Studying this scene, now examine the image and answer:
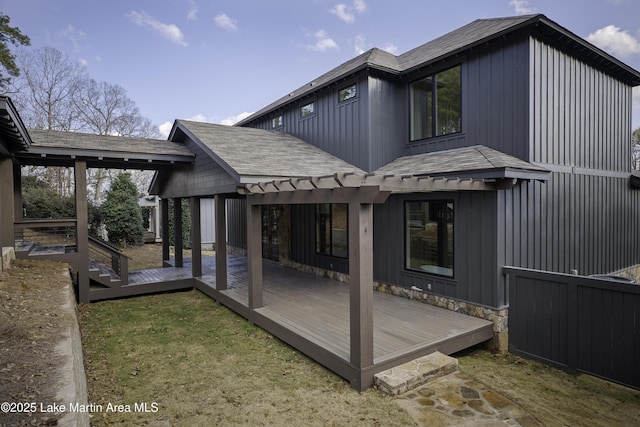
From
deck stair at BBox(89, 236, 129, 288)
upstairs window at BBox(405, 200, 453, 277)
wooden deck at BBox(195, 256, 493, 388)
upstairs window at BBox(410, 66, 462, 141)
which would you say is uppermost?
upstairs window at BBox(410, 66, 462, 141)

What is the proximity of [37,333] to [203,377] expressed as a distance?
203 cm

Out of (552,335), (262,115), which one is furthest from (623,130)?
(262,115)

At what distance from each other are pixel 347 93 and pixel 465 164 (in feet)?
13.8

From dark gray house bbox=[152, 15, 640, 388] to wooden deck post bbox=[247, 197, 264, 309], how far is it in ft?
0.07

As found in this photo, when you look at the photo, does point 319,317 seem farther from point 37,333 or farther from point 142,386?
point 37,333

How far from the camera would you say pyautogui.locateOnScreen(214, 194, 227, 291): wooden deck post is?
8234 millimetres

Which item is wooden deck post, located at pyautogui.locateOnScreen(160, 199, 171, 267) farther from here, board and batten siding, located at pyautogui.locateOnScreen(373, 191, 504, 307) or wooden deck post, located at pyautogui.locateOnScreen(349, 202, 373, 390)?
wooden deck post, located at pyautogui.locateOnScreen(349, 202, 373, 390)

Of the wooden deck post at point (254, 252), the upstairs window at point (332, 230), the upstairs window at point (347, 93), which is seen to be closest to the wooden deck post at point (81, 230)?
the wooden deck post at point (254, 252)

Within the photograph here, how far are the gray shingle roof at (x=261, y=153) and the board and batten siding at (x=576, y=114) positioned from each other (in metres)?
3.91

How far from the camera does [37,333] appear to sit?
381 cm

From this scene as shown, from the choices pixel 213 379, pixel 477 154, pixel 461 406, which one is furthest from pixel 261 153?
pixel 461 406

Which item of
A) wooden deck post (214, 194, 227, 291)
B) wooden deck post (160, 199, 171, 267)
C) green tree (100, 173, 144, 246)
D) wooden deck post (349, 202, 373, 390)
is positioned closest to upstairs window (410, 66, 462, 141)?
wooden deck post (349, 202, 373, 390)

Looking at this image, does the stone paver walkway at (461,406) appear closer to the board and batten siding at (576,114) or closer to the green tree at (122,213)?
the board and batten siding at (576,114)

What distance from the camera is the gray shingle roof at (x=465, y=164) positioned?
5703 millimetres
